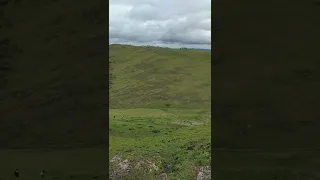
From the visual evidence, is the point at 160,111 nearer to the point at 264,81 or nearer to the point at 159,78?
the point at 159,78

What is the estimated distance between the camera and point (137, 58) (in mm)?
104188

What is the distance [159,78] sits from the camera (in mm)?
85312

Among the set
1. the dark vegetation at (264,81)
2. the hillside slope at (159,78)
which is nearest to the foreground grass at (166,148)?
the dark vegetation at (264,81)
